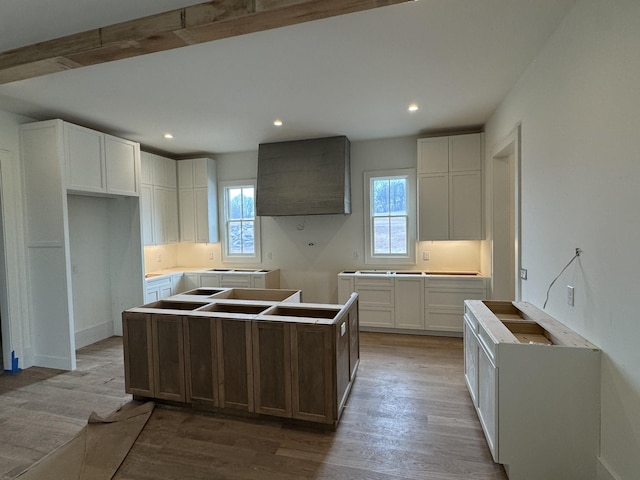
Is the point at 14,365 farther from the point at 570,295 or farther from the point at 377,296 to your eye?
the point at 570,295

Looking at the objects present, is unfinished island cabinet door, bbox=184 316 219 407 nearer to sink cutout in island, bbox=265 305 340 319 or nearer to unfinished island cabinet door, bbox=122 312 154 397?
unfinished island cabinet door, bbox=122 312 154 397

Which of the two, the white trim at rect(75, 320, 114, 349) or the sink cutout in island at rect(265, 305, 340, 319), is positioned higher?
the sink cutout in island at rect(265, 305, 340, 319)

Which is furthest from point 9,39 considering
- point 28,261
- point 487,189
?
point 487,189

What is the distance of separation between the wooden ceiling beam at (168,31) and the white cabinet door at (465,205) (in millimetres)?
3078

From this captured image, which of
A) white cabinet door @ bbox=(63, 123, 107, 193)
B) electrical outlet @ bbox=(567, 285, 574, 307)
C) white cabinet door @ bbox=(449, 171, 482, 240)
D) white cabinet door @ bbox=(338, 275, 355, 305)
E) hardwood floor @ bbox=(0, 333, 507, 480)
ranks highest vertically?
white cabinet door @ bbox=(63, 123, 107, 193)

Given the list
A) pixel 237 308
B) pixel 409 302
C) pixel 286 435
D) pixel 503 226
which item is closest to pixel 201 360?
pixel 237 308

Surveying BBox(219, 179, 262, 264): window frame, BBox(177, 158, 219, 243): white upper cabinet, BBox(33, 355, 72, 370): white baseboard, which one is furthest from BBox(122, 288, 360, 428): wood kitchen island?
BBox(177, 158, 219, 243): white upper cabinet

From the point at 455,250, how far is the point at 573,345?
2.95 m

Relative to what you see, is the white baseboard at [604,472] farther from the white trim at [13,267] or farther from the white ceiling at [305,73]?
the white trim at [13,267]

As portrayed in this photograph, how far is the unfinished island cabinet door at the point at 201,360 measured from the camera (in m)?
2.54

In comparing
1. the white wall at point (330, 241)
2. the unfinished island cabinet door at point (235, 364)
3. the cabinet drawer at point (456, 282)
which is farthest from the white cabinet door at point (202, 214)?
the cabinet drawer at point (456, 282)

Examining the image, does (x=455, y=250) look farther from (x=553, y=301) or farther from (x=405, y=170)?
(x=553, y=301)

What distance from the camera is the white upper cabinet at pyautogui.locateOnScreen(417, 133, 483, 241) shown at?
4.26 meters

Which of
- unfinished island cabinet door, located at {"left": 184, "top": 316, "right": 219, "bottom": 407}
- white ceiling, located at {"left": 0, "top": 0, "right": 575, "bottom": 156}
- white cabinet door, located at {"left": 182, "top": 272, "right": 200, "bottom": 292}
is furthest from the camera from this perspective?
white cabinet door, located at {"left": 182, "top": 272, "right": 200, "bottom": 292}
